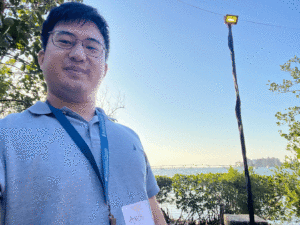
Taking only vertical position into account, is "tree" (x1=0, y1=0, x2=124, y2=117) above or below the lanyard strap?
above

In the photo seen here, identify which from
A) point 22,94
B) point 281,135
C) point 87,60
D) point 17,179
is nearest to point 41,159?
point 17,179

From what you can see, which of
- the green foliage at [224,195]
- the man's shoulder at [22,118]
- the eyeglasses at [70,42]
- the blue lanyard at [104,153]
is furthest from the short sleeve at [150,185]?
the green foliage at [224,195]

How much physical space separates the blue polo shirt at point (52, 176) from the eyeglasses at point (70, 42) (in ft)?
1.35

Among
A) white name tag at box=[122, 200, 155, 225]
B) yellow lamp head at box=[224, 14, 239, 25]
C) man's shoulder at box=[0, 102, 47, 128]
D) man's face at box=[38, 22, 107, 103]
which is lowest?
white name tag at box=[122, 200, 155, 225]

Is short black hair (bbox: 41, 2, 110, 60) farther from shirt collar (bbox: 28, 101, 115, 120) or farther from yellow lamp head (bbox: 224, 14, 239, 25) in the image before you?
yellow lamp head (bbox: 224, 14, 239, 25)

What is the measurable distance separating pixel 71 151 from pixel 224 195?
24.4 ft

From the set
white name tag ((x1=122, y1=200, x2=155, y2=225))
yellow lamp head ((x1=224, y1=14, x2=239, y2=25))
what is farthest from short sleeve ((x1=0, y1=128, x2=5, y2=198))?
yellow lamp head ((x1=224, y1=14, x2=239, y2=25))

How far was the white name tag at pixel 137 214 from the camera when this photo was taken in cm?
104

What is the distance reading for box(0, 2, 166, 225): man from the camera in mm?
844

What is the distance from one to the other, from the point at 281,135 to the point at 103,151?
677 cm

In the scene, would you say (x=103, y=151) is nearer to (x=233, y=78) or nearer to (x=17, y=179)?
(x=17, y=179)

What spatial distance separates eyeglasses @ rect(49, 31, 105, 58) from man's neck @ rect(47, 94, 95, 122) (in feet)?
1.13

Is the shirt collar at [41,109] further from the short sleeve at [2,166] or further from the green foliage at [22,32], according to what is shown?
the green foliage at [22,32]

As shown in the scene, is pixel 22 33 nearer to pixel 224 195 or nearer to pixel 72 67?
pixel 72 67
